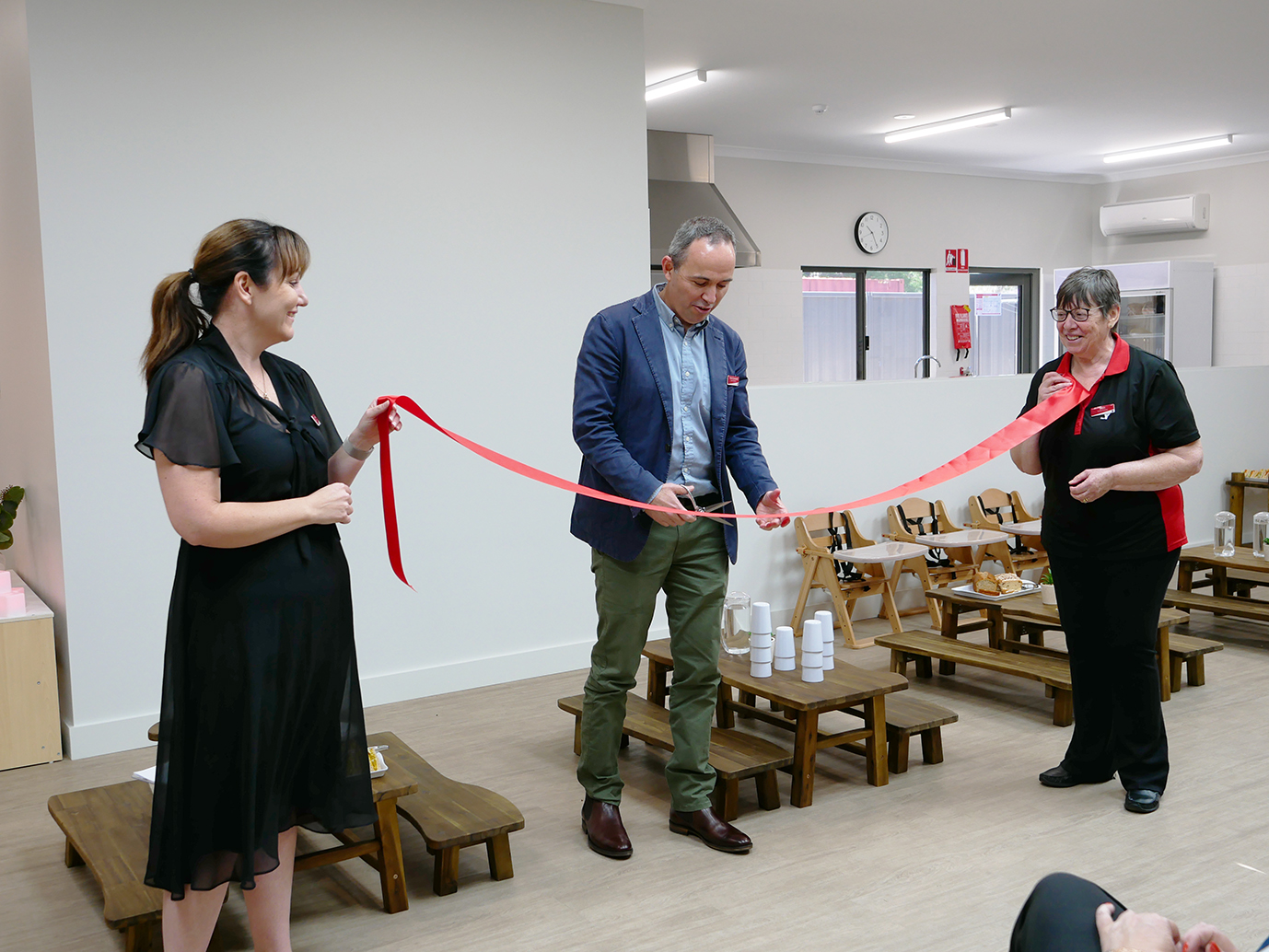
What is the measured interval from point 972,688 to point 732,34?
11.9ft

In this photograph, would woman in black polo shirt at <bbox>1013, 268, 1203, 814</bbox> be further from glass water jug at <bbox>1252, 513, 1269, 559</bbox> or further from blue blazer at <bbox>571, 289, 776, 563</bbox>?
glass water jug at <bbox>1252, 513, 1269, 559</bbox>

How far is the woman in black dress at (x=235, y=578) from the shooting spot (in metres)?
2.00

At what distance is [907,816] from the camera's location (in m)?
3.41

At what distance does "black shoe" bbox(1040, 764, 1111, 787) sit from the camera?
360cm

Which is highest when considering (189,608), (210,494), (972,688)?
(210,494)

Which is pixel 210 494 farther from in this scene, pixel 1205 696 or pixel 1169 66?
pixel 1169 66

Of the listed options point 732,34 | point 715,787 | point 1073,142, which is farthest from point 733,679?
point 1073,142

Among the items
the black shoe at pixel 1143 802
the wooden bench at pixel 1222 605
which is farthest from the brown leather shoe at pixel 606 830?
the wooden bench at pixel 1222 605

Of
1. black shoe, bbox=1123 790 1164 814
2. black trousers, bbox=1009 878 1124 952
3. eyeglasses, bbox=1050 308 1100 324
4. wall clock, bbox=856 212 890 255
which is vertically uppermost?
wall clock, bbox=856 212 890 255

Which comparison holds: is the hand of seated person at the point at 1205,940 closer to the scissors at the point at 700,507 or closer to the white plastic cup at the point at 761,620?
the scissors at the point at 700,507

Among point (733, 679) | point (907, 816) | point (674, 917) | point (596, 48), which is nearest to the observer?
point (674, 917)

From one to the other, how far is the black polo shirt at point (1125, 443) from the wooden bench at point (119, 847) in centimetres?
269

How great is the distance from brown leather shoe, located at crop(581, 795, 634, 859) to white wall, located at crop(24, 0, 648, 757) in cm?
181

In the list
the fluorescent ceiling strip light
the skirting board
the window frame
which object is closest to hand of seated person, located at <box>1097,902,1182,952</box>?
the skirting board
